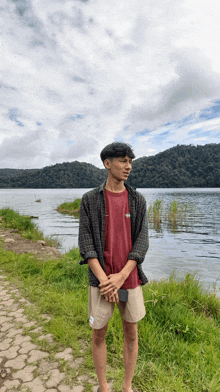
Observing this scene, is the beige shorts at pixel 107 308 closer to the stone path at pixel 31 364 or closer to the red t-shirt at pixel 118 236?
the red t-shirt at pixel 118 236

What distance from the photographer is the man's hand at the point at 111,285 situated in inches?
68.5

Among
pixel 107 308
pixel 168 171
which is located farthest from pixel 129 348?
pixel 168 171

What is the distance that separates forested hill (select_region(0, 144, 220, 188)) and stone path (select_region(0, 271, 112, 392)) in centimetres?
8978

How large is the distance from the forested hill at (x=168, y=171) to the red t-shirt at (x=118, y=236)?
90.9 meters

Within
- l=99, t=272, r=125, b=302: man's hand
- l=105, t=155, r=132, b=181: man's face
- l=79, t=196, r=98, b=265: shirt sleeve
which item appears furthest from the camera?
l=105, t=155, r=132, b=181: man's face

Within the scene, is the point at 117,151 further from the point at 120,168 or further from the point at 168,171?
the point at 168,171

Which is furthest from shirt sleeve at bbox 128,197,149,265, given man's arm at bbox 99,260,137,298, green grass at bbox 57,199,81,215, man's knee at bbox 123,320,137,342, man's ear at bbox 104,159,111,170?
green grass at bbox 57,199,81,215

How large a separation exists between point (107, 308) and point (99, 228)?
2.08ft

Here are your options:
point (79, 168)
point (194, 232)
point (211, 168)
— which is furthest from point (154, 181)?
point (194, 232)

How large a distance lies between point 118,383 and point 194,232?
50.0ft

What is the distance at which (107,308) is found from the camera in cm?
186

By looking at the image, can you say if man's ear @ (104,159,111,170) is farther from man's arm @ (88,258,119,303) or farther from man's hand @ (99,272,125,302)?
man's hand @ (99,272,125,302)

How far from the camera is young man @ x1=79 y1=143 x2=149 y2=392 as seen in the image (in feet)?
6.08

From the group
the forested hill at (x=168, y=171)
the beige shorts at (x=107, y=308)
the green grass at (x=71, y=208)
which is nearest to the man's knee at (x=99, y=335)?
the beige shorts at (x=107, y=308)
